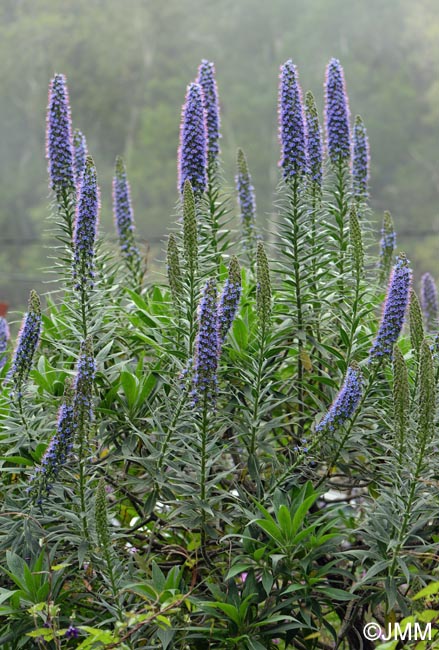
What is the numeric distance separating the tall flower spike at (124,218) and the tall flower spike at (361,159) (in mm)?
978

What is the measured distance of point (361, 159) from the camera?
12.8 ft

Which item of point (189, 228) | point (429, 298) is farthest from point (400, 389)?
point (429, 298)

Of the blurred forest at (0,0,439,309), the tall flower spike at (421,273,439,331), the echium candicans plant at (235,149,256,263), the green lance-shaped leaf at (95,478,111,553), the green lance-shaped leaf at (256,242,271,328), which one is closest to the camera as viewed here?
the green lance-shaped leaf at (95,478,111,553)

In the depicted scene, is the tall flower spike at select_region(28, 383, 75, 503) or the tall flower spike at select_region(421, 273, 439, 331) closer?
the tall flower spike at select_region(28, 383, 75, 503)

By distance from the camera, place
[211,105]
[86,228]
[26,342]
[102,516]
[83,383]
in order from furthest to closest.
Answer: [211,105] → [86,228] → [26,342] → [83,383] → [102,516]

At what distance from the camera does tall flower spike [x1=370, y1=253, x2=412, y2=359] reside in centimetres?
277

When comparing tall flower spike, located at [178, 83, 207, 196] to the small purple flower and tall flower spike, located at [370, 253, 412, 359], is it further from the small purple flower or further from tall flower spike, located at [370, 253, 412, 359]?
the small purple flower

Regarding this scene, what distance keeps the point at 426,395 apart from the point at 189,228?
0.88 metres

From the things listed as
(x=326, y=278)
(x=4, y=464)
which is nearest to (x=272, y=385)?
(x=326, y=278)

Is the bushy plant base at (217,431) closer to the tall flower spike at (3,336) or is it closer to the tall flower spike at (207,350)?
the tall flower spike at (207,350)

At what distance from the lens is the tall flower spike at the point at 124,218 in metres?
4.03

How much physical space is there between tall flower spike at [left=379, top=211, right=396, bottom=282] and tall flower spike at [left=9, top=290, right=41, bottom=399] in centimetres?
165

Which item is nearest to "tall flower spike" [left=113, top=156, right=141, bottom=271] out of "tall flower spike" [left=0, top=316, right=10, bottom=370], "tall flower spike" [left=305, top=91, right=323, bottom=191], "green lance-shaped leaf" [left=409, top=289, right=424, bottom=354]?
"tall flower spike" [left=0, top=316, right=10, bottom=370]

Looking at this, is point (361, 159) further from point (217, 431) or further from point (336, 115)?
point (217, 431)
